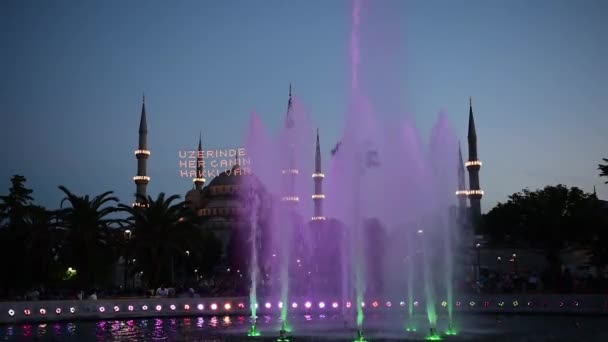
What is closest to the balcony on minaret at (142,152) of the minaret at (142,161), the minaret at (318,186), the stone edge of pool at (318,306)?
the minaret at (142,161)

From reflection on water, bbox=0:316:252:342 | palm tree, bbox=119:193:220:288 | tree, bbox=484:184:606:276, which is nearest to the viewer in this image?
reflection on water, bbox=0:316:252:342

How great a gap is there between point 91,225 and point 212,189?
56.2m

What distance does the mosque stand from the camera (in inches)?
2798

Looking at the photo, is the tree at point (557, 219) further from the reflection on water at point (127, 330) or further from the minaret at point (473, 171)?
the reflection on water at point (127, 330)

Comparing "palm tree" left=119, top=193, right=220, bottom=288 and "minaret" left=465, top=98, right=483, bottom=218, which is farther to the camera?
"minaret" left=465, top=98, right=483, bottom=218

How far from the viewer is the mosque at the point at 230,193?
71.1 metres

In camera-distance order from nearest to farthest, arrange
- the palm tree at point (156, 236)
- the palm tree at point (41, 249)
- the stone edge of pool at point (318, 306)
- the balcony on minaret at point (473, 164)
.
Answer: the stone edge of pool at point (318, 306) < the palm tree at point (41, 249) < the palm tree at point (156, 236) < the balcony on minaret at point (473, 164)

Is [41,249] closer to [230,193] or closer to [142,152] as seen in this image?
[142,152]

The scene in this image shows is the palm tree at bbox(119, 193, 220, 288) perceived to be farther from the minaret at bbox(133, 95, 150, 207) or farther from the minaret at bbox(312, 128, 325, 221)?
the minaret at bbox(312, 128, 325, 221)

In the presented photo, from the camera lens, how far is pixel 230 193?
90188 mm

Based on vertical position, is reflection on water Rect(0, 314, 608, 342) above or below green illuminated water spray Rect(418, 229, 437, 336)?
below

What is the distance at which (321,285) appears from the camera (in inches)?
1607

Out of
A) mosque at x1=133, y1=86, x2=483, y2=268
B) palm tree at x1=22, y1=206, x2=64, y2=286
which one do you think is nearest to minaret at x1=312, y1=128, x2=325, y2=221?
mosque at x1=133, y1=86, x2=483, y2=268

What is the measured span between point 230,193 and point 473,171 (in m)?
33.0
